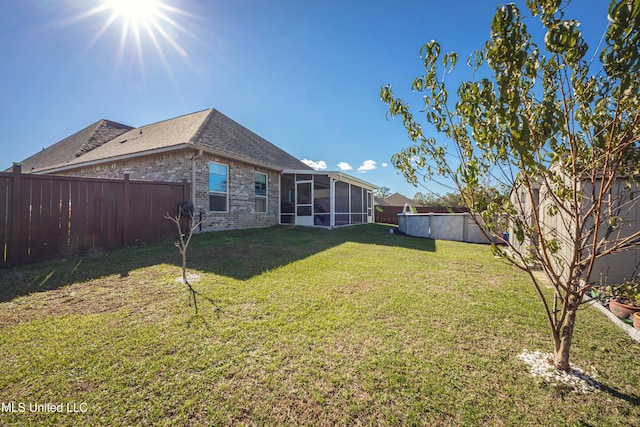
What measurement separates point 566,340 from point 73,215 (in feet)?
29.5

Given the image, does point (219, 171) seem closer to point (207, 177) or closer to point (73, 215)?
point (207, 177)

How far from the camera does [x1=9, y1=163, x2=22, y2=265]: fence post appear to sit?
16.2 ft

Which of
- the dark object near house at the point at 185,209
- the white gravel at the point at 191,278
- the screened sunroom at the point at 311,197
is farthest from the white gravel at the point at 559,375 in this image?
the screened sunroom at the point at 311,197

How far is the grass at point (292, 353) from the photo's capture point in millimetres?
1651

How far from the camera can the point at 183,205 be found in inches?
316

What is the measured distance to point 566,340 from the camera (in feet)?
6.63

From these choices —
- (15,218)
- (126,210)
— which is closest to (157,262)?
(126,210)

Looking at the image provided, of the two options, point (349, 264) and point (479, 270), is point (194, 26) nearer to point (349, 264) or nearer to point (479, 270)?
point (349, 264)

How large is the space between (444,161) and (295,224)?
1119 centimetres

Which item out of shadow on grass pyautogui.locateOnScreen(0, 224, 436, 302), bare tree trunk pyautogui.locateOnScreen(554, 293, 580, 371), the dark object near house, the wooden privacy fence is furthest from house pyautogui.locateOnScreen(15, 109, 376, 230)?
bare tree trunk pyautogui.locateOnScreen(554, 293, 580, 371)

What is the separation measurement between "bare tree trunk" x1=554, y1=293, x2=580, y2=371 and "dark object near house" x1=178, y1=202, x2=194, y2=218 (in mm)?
8781

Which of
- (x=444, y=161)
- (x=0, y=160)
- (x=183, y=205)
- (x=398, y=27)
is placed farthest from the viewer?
(x=0, y=160)

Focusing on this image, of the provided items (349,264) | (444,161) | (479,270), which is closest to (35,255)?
(349,264)

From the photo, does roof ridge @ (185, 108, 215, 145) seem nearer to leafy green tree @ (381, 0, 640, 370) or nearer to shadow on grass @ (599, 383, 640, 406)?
leafy green tree @ (381, 0, 640, 370)
